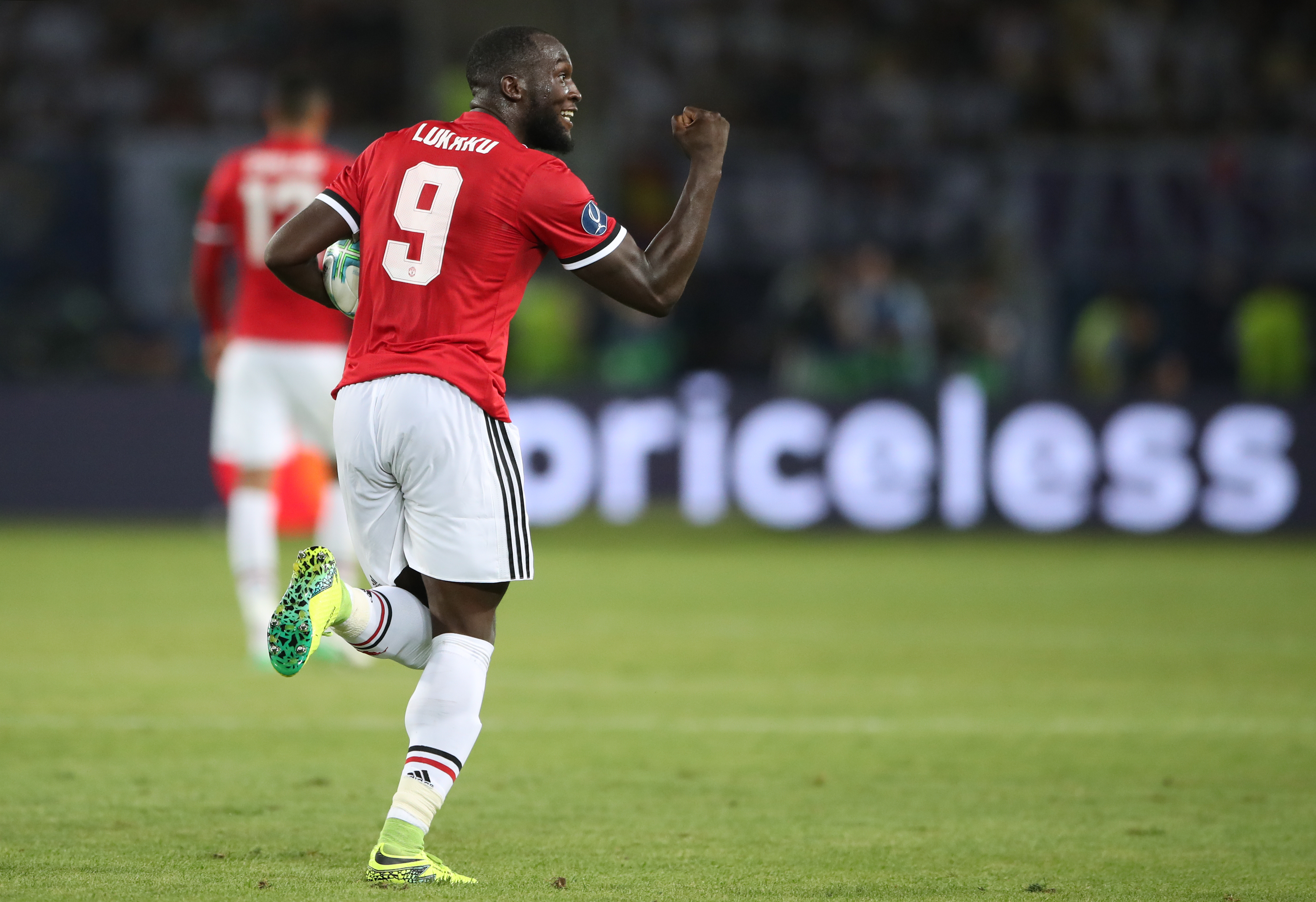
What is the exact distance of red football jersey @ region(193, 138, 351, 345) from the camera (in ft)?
25.1

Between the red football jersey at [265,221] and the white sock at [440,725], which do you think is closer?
the white sock at [440,725]

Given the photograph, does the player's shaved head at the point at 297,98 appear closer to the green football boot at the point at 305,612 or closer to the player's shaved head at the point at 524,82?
the player's shaved head at the point at 524,82

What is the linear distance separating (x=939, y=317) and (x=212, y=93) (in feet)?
28.5

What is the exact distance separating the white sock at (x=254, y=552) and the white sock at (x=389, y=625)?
140 inches

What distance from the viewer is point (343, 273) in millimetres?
4281

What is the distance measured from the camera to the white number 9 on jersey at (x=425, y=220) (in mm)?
4059

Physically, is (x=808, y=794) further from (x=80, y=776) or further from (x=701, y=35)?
(x=701, y=35)

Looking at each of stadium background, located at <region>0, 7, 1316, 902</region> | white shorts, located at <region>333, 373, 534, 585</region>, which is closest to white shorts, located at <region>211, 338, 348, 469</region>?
stadium background, located at <region>0, 7, 1316, 902</region>

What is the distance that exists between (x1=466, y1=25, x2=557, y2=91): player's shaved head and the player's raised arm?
411mm

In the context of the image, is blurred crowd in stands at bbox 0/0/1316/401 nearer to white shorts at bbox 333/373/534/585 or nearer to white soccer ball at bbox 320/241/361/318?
white soccer ball at bbox 320/241/361/318

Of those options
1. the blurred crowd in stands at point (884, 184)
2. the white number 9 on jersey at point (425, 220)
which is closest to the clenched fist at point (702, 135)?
the white number 9 on jersey at point (425, 220)

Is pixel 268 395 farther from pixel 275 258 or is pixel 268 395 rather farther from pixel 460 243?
pixel 460 243

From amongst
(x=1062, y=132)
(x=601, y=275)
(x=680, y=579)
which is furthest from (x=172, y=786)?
(x=1062, y=132)

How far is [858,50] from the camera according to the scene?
2027cm
